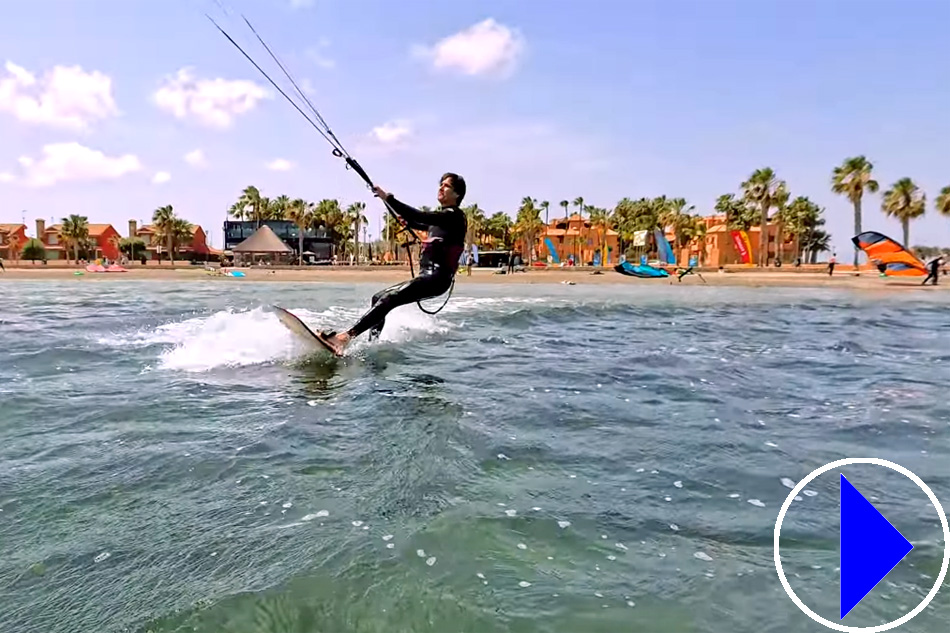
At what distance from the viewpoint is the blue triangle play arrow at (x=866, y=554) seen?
118 inches

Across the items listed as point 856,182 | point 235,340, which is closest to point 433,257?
point 235,340

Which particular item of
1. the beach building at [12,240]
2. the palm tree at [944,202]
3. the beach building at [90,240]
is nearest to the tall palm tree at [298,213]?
the beach building at [90,240]

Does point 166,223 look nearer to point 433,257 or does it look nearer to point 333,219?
point 333,219

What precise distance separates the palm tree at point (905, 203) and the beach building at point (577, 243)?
124ft

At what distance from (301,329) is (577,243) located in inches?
3941

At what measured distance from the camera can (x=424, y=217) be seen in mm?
9492

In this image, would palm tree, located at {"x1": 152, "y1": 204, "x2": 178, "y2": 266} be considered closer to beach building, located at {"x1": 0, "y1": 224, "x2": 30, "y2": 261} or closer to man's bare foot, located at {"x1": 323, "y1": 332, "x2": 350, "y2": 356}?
beach building, located at {"x1": 0, "y1": 224, "x2": 30, "y2": 261}

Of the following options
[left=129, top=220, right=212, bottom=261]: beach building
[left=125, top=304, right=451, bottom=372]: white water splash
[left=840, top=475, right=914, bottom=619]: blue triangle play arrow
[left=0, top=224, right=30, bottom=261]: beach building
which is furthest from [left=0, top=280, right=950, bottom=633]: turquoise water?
[left=0, top=224, right=30, bottom=261]: beach building

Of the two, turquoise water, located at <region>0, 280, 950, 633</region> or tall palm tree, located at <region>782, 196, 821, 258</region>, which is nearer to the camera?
turquoise water, located at <region>0, 280, 950, 633</region>

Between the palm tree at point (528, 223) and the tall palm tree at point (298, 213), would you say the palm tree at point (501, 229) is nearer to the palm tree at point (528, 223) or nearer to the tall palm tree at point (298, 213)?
the palm tree at point (528, 223)

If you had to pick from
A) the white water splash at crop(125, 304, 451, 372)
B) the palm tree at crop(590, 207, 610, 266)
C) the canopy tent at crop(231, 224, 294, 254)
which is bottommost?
the white water splash at crop(125, 304, 451, 372)

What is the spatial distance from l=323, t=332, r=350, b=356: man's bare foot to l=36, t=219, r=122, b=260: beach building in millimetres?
107613

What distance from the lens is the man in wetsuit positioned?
9.53 meters

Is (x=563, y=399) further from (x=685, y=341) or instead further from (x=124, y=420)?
(x=685, y=341)
